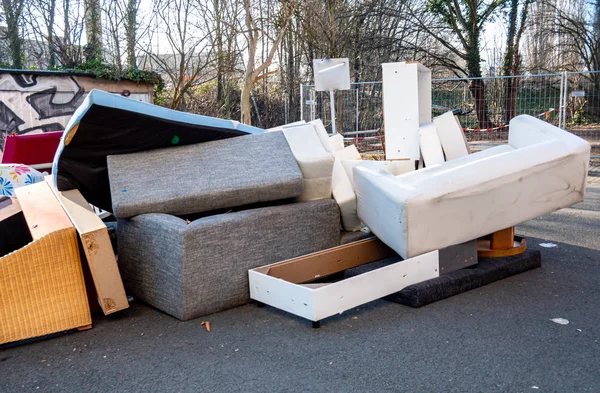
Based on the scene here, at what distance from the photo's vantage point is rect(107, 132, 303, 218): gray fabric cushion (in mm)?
3545

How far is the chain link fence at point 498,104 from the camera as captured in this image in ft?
39.2

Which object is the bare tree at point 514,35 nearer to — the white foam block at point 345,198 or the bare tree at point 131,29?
the bare tree at point 131,29

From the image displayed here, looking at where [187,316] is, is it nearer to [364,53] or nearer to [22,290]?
[22,290]

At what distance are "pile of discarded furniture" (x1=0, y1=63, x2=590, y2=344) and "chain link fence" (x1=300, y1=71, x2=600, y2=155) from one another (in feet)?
25.3

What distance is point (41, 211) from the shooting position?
146 inches

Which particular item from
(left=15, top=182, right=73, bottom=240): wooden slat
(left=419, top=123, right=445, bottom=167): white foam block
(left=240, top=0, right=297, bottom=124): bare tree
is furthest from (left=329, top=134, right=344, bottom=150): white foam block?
(left=240, top=0, right=297, bottom=124): bare tree

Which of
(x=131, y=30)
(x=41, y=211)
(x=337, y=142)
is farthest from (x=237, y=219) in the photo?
(x=131, y=30)

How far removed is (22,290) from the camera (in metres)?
3.08

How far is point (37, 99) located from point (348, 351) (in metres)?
10.5

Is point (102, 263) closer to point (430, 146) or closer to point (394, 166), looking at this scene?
point (394, 166)

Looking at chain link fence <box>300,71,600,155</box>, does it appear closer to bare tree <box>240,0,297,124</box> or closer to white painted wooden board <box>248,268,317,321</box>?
bare tree <box>240,0,297,124</box>

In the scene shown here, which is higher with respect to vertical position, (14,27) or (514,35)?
(514,35)

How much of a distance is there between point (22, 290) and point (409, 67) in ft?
11.6

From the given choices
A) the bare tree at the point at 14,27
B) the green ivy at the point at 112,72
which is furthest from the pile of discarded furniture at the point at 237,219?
the bare tree at the point at 14,27
